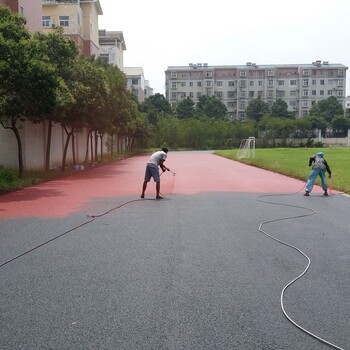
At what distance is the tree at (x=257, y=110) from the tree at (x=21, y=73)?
87628 millimetres

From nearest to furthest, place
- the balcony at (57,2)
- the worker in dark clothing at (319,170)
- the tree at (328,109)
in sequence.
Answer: the worker in dark clothing at (319,170) → the balcony at (57,2) → the tree at (328,109)

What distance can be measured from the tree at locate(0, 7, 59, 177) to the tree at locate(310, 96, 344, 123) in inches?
3435

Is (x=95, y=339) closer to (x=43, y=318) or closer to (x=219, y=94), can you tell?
(x=43, y=318)

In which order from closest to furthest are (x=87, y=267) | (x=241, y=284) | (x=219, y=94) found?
(x=241, y=284) < (x=87, y=267) < (x=219, y=94)

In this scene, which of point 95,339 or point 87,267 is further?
point 87,267

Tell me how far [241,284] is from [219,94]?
10939cm

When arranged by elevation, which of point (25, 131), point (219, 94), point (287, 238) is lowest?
point (287, 238)

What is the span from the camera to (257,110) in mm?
101312

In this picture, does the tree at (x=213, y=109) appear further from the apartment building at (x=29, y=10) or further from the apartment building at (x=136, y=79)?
the apartment building at (x=29, y=10)

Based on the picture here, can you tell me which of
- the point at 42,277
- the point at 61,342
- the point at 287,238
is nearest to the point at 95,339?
the point at 61,342

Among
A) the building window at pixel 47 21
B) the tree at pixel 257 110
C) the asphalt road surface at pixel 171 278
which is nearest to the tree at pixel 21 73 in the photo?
the asphalt road surface at pixel 171 278

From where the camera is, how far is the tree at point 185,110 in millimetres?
99375

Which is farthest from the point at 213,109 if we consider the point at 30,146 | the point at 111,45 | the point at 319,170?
the point at 319,170

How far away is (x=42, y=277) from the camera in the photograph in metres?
5.83
